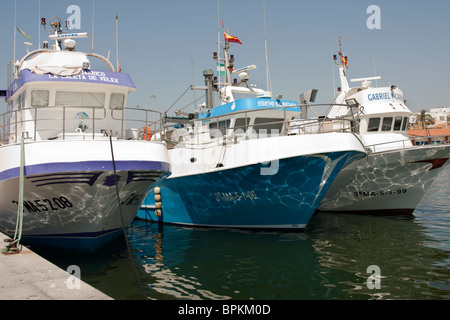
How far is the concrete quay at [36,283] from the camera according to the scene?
4.21 meters

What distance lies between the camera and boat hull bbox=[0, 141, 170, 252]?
7.20 m

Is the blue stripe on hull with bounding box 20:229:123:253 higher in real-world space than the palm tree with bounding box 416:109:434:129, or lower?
lower

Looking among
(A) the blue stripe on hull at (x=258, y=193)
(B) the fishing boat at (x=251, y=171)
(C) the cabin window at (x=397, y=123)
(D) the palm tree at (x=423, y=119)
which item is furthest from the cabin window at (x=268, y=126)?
(D) the palm tree at (x=423, y=119)

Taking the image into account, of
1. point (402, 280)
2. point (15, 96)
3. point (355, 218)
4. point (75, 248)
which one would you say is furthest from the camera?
point (355, 218)

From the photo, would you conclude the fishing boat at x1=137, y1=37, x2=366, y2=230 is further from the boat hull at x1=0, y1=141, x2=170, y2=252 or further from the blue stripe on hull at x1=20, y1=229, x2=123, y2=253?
the blue stripe on hull at x1=20, y1=229, x2=123, y2=253

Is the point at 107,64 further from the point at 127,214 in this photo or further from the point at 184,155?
the point at 127,214

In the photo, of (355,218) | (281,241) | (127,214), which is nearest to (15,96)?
(127,214)

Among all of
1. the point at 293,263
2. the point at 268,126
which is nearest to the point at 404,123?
the point at 268,126

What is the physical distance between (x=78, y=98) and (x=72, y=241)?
3834mm

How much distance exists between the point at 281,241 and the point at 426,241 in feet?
11.9

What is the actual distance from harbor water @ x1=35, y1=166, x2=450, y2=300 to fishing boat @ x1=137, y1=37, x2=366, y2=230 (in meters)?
0.56

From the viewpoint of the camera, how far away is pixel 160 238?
10.6 meters

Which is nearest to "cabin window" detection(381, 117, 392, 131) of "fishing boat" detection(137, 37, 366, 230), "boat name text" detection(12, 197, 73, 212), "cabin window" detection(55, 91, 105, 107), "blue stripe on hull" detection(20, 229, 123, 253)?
"fishing boat" detection(137, 37, 366, 230)

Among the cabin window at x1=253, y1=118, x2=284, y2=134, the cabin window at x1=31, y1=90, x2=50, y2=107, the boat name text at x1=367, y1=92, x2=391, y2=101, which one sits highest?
the boat name text at x1=367, y1=92, x2=391, y2=101
